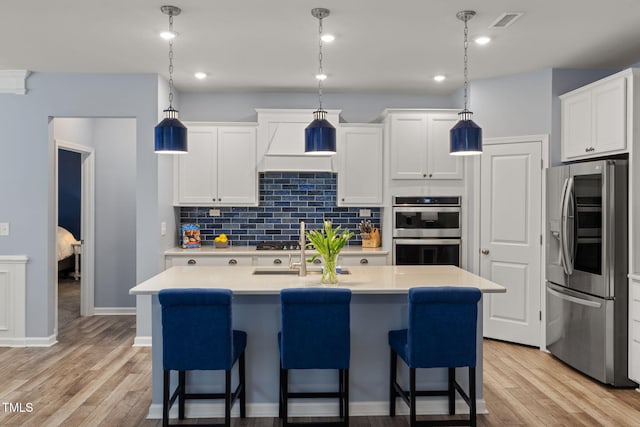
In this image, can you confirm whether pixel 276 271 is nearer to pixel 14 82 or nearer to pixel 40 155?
pixel 40 155

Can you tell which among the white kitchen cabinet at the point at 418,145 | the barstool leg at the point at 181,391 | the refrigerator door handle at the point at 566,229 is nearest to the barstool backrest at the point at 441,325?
the barstool leg at the point at 181,391

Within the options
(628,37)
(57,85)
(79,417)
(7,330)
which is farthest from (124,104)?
(628,37)

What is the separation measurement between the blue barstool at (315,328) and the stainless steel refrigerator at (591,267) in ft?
7.53

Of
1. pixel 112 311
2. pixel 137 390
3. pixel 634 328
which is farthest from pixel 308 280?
pixel 112 311

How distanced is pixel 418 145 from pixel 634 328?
8.74 ft

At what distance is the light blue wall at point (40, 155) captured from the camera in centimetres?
501

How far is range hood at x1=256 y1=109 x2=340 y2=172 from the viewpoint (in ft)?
18.3

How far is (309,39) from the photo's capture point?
4.04 m

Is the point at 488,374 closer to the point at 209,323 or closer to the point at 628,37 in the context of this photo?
the point at 209,323

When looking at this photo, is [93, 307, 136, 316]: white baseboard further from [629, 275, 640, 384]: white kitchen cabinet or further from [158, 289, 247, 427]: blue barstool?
[629, 275, 640, 384]: white kitchen cabinet

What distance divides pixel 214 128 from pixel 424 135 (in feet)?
7.60

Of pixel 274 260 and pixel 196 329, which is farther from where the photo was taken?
pixel 274 260

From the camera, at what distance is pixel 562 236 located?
4.30 metres

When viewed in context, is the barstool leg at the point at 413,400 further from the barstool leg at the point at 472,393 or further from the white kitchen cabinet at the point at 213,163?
the white kitchen cabinet at the point at 213,163
